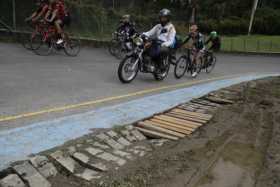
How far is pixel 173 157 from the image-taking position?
4.58 metres

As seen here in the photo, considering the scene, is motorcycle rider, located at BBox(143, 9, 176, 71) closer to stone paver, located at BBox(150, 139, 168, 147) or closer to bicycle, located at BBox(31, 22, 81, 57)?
bicycle, located at BBox(31, 22, 81, 57)

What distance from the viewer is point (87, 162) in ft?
13.7

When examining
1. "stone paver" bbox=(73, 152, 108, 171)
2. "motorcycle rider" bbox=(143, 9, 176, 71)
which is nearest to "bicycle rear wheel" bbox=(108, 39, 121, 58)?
"motorcycle rider" bbox=(143, 9, 176, 71)

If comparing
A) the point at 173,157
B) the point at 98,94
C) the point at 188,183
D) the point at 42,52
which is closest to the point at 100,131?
the point at 173,157

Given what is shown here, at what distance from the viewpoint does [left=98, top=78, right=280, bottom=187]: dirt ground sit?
4012 mm

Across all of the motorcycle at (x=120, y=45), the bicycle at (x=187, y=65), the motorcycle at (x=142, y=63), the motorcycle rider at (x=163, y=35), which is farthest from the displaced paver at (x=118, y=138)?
the motorcycle at (x=120, y=45)

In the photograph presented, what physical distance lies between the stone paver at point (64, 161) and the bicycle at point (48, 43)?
9.01 metres

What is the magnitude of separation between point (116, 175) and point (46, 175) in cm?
76

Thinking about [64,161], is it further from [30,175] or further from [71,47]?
[71,47]

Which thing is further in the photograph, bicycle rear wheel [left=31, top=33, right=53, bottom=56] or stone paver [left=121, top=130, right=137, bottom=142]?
bicycle rear wheel [left=31, top=33, right=53, bottom=56]

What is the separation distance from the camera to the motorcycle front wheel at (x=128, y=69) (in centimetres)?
893

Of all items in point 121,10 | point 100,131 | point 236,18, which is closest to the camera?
point 100,131

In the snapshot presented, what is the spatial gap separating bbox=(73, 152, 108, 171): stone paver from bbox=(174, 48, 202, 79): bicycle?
281 inches

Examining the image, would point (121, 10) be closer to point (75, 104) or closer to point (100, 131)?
point (75, 104)
